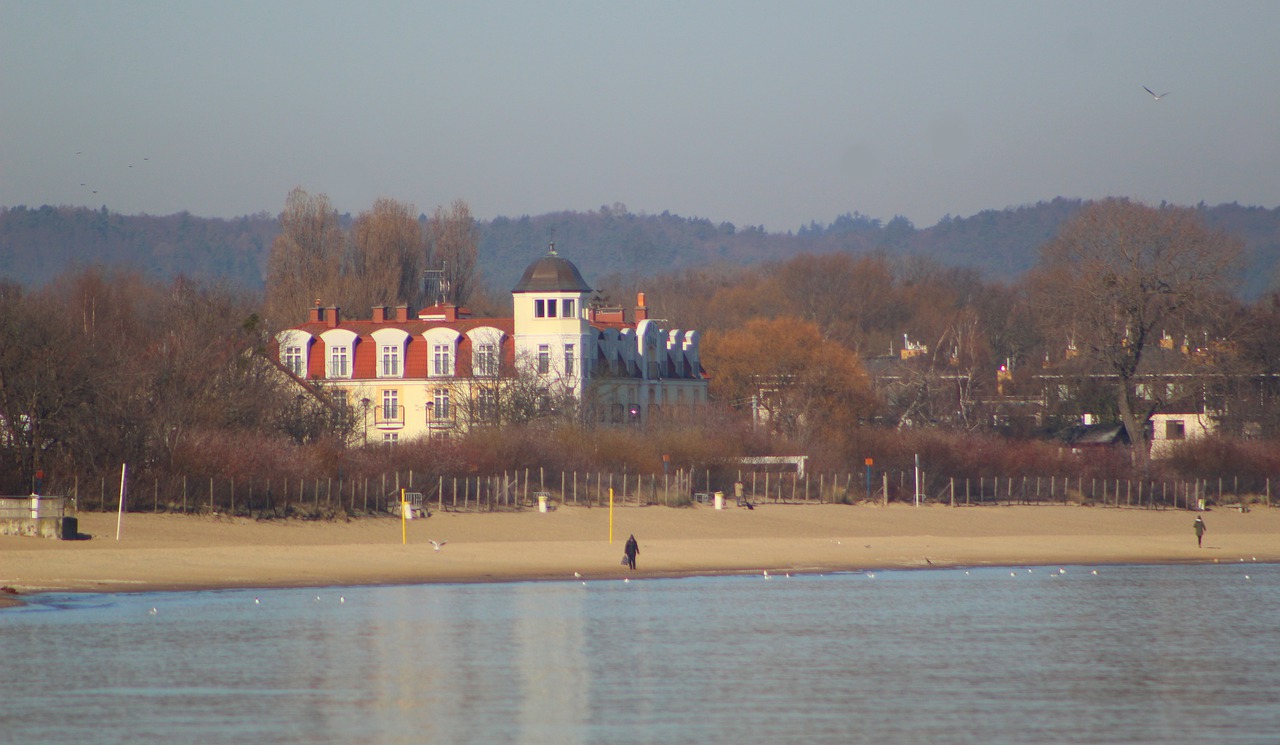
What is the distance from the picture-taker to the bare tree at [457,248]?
4166 inches

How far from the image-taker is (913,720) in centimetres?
2172

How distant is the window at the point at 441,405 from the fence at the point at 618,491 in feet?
51.7

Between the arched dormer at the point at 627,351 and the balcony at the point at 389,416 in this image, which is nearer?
the balcony at the point at 389,416

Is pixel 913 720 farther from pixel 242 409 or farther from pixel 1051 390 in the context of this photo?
pixel 1051 390

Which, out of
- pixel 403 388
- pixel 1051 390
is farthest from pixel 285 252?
pixel 1051 390

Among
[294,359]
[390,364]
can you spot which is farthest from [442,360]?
[294,359]

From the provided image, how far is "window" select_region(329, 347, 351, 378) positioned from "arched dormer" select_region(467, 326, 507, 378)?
5.98m

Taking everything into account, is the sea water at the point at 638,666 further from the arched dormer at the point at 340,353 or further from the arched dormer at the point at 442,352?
the arched dormer at the point at 340,353

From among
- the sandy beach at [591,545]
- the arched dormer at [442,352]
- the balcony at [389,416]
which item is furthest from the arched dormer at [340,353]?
the sandy beach at [591,545]

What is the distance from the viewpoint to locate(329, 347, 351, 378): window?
78000mm

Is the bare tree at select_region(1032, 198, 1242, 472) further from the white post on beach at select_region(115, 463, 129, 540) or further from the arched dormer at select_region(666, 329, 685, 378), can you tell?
the white post on beach at select_region(115, 463, 129, 540)

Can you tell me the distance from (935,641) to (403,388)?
50.3 meters

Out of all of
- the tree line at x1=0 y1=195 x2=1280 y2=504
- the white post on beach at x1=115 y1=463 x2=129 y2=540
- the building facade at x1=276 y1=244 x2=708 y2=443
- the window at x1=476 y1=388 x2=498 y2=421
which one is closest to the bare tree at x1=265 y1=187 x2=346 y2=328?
the tree line at x1=0 y1=195 x2=1280 y2=504

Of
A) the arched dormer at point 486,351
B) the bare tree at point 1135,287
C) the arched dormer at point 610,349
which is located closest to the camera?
the arched dormer at point 486,351
